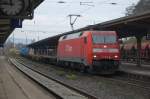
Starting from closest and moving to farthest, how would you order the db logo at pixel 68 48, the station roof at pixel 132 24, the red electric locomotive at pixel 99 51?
the red electric locomotive at pixel 99 51 < the station roof at pixel 132 24 < the db logo at pixel 68 48

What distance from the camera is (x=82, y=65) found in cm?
3275

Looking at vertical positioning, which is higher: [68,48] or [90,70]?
[68,48]

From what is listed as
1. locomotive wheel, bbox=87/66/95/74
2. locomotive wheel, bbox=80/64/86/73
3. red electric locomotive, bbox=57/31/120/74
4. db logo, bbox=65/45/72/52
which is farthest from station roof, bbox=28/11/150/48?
locomotive wheel, bbox=87/66/95/74

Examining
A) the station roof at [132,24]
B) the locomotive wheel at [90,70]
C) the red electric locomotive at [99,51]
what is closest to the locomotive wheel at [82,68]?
the red electric locomotive at [99,51]

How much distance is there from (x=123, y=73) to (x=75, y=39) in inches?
202

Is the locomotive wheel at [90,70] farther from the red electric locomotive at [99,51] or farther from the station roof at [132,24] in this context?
the station roof at [132,24]

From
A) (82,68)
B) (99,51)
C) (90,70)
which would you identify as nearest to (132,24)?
(99,51)

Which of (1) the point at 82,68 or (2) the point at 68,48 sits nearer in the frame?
(1) the point at 82,68

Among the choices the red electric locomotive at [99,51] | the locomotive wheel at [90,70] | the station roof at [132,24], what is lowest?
the locomotive wheel at [90,70]

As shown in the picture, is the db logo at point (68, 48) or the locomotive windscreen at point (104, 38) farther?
the db logo at point (68, 48)

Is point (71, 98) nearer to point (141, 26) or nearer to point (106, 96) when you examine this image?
point (106, 96)

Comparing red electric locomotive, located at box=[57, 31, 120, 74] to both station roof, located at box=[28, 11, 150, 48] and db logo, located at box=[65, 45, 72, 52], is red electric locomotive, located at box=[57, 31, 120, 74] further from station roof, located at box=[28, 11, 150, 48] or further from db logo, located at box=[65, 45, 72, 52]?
db logo, located at box=[65, 45, 72, 52]

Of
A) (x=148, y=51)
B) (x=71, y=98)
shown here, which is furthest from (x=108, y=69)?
(x=148, y=51)

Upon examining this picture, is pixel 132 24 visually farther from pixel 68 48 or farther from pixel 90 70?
pixel 68 48
